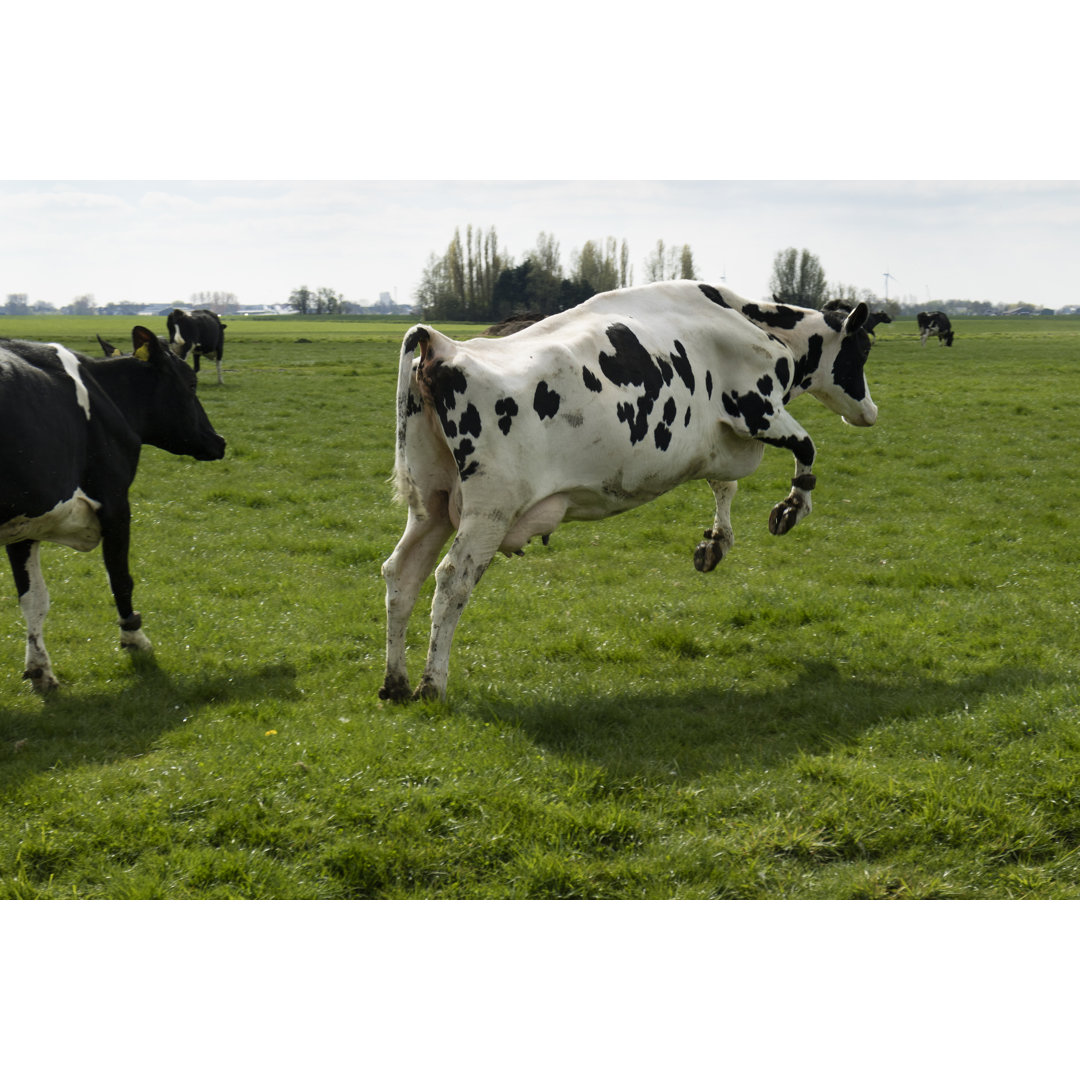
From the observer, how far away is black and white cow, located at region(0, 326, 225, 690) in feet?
21.6

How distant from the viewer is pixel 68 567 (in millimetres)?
10375

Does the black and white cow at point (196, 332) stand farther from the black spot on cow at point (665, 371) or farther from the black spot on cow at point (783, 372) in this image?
the black spot on cow at point (665, 371)

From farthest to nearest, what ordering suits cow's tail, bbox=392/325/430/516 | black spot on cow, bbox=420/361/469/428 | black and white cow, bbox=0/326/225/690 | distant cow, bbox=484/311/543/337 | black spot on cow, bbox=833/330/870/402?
black spot on cow, bbox=833/330/870/402 < distant cow, bbox=484/311/543/337 < black and white cow, bbox=0/326/225/690 < cow's tail, bbox=392/325/430/516 < black spot on cow, bbox=420/361/469/428

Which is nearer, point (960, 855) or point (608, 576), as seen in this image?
point (960, 855)

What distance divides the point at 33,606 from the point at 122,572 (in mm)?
659

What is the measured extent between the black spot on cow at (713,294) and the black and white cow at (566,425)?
0.6 inches

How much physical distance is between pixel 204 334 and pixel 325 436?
11.7 metres

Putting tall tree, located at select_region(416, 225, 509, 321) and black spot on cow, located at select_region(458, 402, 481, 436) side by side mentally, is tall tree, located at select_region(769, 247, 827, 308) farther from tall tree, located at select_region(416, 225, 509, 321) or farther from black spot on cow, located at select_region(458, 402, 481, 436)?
black spot on cow, located at select_region(458, 402, 481, 436)

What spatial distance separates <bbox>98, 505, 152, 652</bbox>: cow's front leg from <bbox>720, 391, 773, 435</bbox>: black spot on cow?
4557 mm

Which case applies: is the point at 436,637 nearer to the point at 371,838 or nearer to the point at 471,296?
the point at 371,838

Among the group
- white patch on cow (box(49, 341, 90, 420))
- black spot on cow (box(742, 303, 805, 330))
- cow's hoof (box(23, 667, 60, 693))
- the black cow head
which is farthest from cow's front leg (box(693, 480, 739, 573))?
cow's hoof (box(23, 667, 60, 693))

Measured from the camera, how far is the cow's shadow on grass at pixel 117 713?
588 cm

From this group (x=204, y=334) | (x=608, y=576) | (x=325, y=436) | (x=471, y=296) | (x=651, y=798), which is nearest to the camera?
(x=651, y=798)
